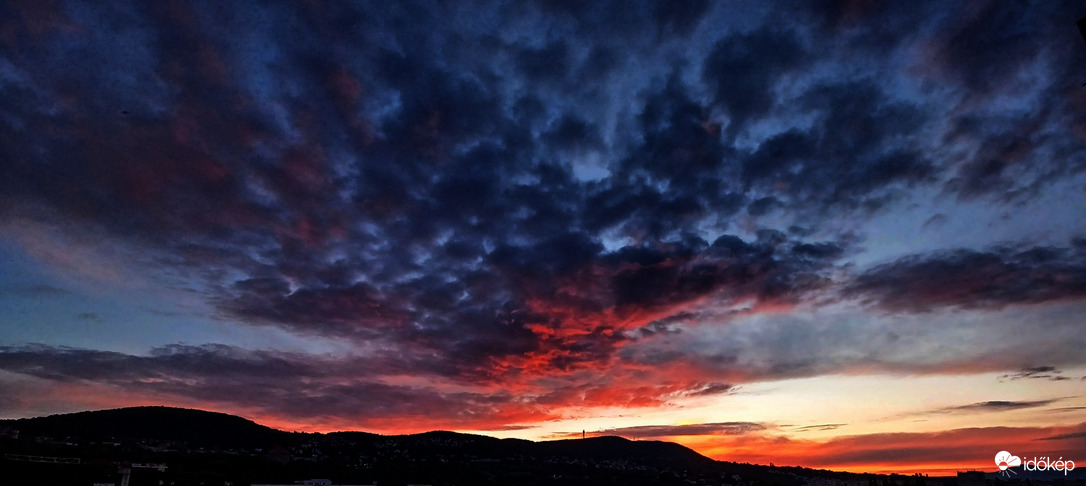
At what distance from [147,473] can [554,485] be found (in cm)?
11892

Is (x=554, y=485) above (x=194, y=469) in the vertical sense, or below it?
below

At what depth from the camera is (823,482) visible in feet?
574

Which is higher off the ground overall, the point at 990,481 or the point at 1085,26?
the point at 1085,26

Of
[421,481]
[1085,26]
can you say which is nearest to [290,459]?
[421,481]

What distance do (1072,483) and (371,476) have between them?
167m

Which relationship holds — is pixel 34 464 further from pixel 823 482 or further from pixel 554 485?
pixel 823 482

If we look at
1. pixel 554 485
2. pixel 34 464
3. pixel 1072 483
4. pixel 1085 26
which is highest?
pixel 1085 26

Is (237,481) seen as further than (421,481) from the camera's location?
No

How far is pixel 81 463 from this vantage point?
398 ft

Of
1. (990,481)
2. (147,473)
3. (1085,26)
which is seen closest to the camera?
(1085,26)

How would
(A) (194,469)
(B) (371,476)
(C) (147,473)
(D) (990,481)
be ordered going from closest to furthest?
(C) (147,473) → (D) (990,481) → (A) (194,469) → (B) (371,476)

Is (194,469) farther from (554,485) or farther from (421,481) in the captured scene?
(554,485)

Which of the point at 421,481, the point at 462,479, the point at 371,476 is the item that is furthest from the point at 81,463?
the point at 462,479

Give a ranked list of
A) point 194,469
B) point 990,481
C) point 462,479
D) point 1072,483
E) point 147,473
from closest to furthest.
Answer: point 1072,483 → point 147,473 → point 990,481 → point 194,469 → point 462,479
